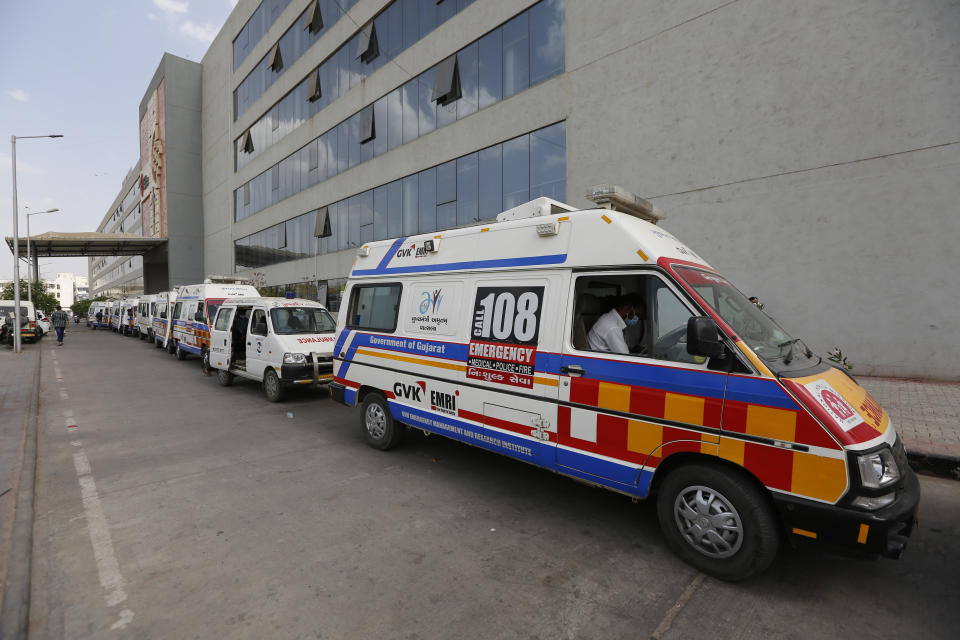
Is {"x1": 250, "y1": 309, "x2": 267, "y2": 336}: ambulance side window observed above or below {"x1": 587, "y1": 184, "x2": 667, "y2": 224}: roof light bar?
below

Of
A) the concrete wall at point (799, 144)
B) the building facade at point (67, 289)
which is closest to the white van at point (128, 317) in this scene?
the concrete wall at point (799, 144)

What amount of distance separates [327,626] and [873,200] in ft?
36.4

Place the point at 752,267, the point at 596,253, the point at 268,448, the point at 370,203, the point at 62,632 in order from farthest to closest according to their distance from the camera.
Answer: the point at 370,203
the point at 752,267
the point at 268,448
the point at 596,253
the point at 62,632

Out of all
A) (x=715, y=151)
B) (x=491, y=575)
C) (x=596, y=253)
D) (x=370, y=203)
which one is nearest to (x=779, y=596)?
(x=491, y=575)

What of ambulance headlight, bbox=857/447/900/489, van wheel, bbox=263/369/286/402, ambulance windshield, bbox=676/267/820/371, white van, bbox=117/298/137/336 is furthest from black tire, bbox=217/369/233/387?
white van, bbox=117/298/137/336

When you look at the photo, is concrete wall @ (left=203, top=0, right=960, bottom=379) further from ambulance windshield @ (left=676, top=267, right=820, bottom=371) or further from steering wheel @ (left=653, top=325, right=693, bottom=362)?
steering wheel @ (left=653, top=325, right=693, bottom=362)

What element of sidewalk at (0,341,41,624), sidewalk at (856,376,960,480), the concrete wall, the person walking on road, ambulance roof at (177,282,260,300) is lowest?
sidewalk at (0,341,41,624)

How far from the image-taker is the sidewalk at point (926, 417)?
16.7ft

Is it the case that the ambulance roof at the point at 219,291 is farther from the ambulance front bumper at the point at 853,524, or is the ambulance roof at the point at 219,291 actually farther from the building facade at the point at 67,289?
the building facade at the point at 67,289

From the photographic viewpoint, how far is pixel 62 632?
8.82 feet

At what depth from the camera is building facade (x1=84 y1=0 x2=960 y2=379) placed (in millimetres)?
8555

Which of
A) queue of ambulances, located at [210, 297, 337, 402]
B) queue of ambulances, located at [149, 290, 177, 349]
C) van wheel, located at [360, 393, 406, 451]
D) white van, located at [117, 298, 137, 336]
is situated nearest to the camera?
van wheel, located at [360, 393, 406, 451]

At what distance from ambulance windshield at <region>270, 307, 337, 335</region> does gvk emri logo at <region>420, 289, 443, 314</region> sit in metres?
4.77

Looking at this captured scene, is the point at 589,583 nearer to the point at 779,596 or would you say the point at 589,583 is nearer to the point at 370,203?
the point at 779,596
